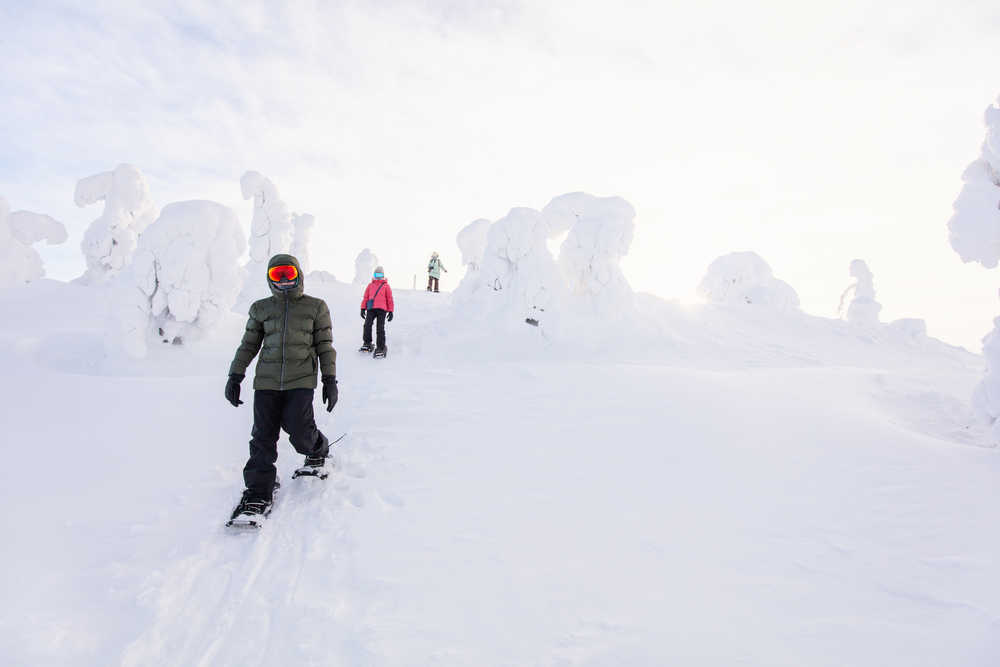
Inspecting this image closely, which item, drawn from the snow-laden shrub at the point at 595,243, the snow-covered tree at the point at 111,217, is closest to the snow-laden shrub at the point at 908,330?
the snow-laden shrub at the point at 595,243

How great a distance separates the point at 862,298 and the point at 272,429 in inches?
1175

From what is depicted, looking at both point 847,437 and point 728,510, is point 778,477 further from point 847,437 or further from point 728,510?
point 847,437

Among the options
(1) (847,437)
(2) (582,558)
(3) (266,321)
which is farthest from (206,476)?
(1) (847,437)

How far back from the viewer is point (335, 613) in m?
2.89

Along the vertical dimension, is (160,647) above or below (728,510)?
below

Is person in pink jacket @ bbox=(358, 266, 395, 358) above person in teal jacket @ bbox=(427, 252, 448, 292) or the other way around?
the other way around

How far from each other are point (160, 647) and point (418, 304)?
54.6 feet

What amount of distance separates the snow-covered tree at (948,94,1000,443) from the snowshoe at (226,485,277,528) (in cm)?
846

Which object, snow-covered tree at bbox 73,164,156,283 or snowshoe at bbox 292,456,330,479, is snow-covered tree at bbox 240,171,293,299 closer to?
snow-covered tree at bbox 73,164,156,283

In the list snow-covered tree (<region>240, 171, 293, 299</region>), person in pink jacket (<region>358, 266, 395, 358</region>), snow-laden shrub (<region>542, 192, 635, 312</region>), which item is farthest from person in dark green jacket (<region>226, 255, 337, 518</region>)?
snow-covered tree (<region>240, 171, 293, 299</region>)

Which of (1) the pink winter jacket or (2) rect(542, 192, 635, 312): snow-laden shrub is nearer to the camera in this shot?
(1) the pink winter jacket

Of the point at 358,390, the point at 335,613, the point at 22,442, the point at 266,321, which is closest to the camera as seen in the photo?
the point at 335,613

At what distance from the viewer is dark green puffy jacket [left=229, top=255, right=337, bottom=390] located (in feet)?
13.7

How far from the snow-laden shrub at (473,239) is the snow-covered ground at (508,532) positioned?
1566 cm
